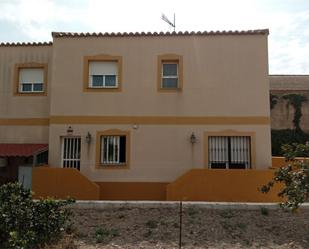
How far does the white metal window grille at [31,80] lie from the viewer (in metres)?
18.3

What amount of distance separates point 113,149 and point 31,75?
5463 millimetres

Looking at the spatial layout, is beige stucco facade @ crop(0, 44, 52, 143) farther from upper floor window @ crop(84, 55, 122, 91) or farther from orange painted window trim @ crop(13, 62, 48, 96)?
upper floor window @ crop(84, 55, 122, 91)

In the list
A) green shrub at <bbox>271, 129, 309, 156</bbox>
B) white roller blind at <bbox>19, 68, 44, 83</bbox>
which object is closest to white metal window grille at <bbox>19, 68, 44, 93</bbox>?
white roller blind at <bbox>19, 68, 44, 83</bbox>

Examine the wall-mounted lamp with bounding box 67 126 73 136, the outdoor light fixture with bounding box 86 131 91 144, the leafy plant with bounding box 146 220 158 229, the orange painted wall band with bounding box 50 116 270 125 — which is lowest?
the leafy plant with bounding box 146 220 158 229

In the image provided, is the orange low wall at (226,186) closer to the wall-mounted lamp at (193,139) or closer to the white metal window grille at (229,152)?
the white metal window grille at (229,152)

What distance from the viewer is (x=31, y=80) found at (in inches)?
724

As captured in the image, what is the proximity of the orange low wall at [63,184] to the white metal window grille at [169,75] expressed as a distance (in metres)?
5.21

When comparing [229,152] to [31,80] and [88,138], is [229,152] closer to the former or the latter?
[88,138]

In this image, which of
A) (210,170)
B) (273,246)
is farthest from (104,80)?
(273,246)

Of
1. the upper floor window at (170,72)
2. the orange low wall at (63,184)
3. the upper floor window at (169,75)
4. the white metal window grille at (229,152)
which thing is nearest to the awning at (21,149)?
the orange low wall at (63,184)

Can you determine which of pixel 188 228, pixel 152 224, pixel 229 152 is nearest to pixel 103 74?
pixel 229 152

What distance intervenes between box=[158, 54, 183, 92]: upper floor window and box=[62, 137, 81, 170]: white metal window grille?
4287 millimetres

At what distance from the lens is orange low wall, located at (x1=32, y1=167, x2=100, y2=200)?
Answer: 15.6 m

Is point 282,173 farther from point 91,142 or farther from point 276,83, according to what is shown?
point 276,83
